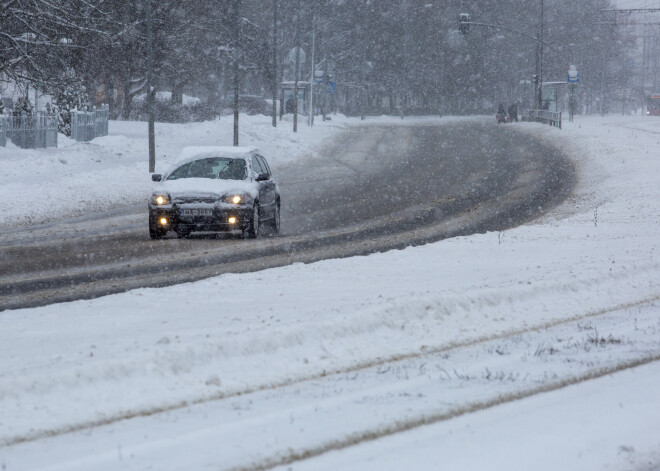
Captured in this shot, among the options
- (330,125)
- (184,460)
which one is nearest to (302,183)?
(184,460)

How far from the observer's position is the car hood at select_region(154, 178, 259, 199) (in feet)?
53.3

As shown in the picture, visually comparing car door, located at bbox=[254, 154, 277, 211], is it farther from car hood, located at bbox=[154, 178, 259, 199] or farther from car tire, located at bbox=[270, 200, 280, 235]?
car hood, located at bbox=[154, 178, 259, 199]

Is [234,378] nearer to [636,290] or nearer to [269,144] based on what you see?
[636,290]

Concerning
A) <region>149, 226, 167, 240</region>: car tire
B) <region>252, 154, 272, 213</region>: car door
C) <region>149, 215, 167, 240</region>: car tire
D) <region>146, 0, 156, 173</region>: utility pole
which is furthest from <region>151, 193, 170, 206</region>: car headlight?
<region>146, 0, 156, 173</region>: utility pole

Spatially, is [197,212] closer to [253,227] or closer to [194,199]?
[194,199]

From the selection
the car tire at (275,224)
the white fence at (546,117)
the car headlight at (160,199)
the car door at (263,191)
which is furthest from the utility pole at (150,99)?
the white fence at (546,117)

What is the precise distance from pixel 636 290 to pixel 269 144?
3478 cm

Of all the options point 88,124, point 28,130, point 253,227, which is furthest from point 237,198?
point 88,124

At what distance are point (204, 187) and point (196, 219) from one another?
57 centimetres

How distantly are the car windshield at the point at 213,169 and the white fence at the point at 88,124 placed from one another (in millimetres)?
22453

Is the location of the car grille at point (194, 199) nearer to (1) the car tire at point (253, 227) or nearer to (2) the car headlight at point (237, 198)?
(2) the car headlight at point (237, 198)

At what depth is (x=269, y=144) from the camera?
1761 inches

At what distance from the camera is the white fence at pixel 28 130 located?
104 feet

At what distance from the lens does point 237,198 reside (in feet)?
53.5
